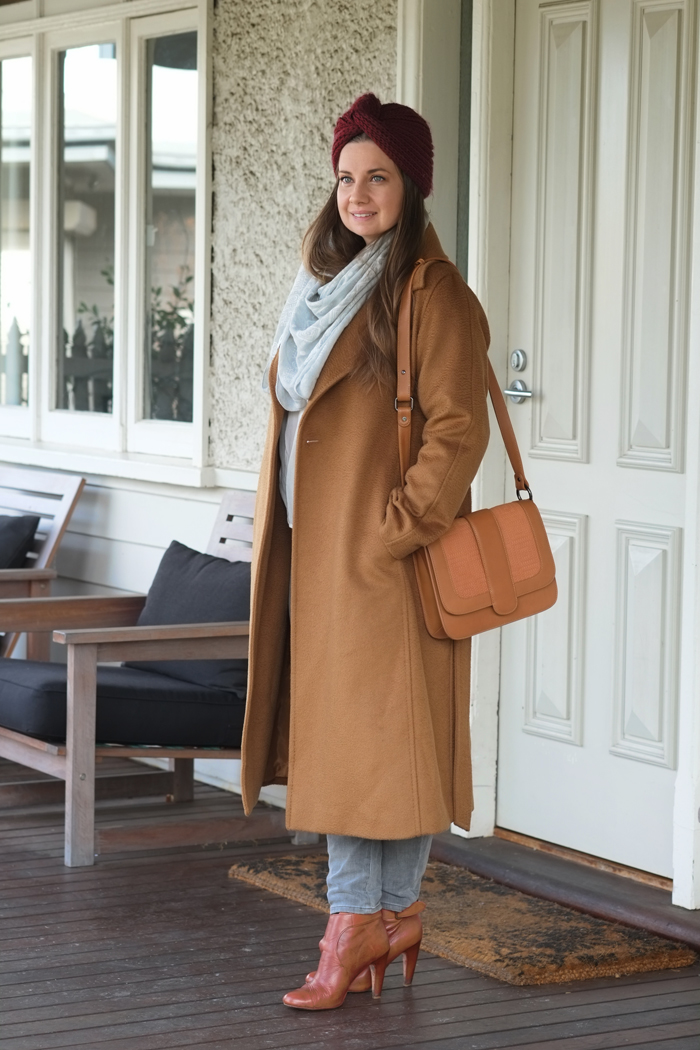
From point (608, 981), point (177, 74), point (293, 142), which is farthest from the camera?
point (177, 74)

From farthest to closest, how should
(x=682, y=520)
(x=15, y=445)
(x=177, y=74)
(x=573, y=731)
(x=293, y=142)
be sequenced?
(x=15, y=445) → (x=177, y=74) → (x=293, y=142) → (x=573, y=731) → (x=682, y=520)

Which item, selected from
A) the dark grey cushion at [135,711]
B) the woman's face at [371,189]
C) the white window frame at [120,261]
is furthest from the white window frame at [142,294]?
the woman's face at [371,189]

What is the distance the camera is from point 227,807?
4.75 metres

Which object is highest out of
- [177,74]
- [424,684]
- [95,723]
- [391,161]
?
[177,74]

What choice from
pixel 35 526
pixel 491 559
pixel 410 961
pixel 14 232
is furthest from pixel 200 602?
pixel 14 232

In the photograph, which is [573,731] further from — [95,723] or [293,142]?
[293,142]

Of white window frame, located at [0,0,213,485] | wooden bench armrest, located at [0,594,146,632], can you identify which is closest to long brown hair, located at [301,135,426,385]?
wooden bench armrest, located at [0,594,146,632]

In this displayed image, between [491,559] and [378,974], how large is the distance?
895 mm

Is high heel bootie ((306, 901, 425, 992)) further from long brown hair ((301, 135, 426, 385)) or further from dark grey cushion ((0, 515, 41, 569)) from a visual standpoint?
dark grey cushion ((0, 515, 41, 569))

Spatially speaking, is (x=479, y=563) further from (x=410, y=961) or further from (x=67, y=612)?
(x=67, y=612)

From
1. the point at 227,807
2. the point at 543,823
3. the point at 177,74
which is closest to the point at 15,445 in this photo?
the point at 177,74

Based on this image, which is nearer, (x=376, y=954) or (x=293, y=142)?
(x=376, y=954)

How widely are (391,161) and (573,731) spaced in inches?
69.7

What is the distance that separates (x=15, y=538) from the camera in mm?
5391
